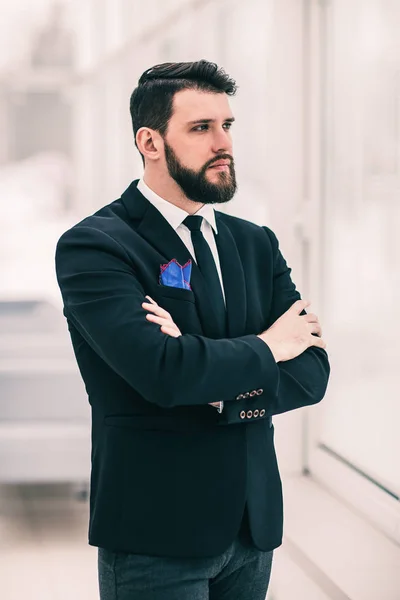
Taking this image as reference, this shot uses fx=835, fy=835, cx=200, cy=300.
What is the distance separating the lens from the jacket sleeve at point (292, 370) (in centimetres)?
151

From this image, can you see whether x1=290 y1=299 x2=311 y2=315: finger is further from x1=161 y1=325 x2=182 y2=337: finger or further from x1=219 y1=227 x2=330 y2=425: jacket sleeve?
x1=161 y1=325 x2=182 y2=337: finger

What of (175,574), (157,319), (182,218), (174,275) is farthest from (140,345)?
(175,574)

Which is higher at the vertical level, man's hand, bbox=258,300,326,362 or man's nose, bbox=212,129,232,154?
man's nose, bbox=212,129,232,154

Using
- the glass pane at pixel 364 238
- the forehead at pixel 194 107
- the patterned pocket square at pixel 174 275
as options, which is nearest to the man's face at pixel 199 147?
the forehead at pixel 194 107

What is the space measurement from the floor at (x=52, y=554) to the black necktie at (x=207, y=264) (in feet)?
5.62

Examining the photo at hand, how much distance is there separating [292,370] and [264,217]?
8.81 ft

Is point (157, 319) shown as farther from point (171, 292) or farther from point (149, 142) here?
point (149, 142)

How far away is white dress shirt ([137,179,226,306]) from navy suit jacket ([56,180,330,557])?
21 mm

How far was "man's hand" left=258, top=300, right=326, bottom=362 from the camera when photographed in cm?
152

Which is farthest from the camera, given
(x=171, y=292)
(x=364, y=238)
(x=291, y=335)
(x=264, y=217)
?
(x=264, y=217)

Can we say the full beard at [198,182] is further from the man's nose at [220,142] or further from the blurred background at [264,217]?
the blurred background at [264,217]

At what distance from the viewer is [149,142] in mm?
1525

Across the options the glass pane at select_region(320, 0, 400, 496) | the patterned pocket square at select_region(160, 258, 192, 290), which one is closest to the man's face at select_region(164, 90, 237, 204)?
the patterned pocket square at select_region(160, 258, 192, 290)

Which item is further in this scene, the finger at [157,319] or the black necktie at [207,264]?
the black necktie at [207,264]
